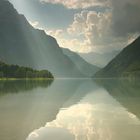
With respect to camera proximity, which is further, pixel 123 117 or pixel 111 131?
pixel 123 117

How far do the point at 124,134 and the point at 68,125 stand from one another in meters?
4.99

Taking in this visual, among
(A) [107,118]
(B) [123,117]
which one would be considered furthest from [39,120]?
(B) [123,117]

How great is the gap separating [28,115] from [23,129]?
797 centimetres

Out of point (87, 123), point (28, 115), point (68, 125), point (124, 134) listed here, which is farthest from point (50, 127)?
point (28, 115)

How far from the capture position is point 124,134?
20.7 m

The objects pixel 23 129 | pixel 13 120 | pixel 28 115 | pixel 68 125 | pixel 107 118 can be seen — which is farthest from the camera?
pixel 28 115

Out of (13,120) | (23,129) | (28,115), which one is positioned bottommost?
(28,115)

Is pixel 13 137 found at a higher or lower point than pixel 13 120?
higher

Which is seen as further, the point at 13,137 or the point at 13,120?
the point at 13,120

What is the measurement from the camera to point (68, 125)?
24062mm

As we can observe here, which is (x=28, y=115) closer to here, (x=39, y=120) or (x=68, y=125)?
(x=39, y=120)

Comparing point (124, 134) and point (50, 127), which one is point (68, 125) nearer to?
point (50, 127)

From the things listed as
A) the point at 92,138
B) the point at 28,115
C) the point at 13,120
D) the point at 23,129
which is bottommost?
the point at 28,115

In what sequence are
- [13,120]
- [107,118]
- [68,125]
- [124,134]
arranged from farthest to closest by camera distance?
1. [107,118]
2. [13,120]
3. [68,125]
4. [124,134]
